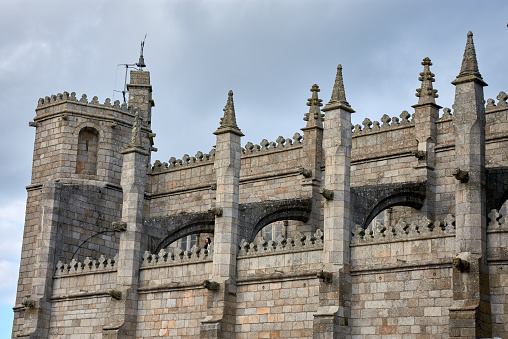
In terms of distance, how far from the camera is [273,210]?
33.2 m

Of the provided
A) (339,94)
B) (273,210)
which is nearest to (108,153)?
(273,210)

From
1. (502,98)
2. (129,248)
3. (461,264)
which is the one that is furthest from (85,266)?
(502,98)

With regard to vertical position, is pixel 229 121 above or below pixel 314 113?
below

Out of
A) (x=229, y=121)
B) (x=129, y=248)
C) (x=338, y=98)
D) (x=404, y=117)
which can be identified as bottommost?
(x=129, y=248)

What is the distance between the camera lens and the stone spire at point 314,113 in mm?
36625

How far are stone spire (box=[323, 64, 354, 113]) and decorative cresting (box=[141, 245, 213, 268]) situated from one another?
22.1 feet

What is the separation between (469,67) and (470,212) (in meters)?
4.36

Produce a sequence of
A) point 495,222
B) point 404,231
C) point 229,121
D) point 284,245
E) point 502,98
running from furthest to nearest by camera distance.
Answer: point 229,121 → point 502,98 → point 284,245 → point 404,231 → point 495,222

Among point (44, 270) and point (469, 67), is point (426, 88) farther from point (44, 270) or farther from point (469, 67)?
point (44, 270)

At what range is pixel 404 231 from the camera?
27000 millimetres

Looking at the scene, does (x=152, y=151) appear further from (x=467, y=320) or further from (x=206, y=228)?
(x=467, y=320)

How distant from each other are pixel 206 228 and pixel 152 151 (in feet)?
27.9

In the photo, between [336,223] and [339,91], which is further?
[339,91]

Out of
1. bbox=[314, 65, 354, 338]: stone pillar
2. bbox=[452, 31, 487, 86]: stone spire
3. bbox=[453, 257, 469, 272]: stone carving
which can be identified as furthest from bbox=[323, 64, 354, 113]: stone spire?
bbox=[453, 257, 469, 272]: stone carving
